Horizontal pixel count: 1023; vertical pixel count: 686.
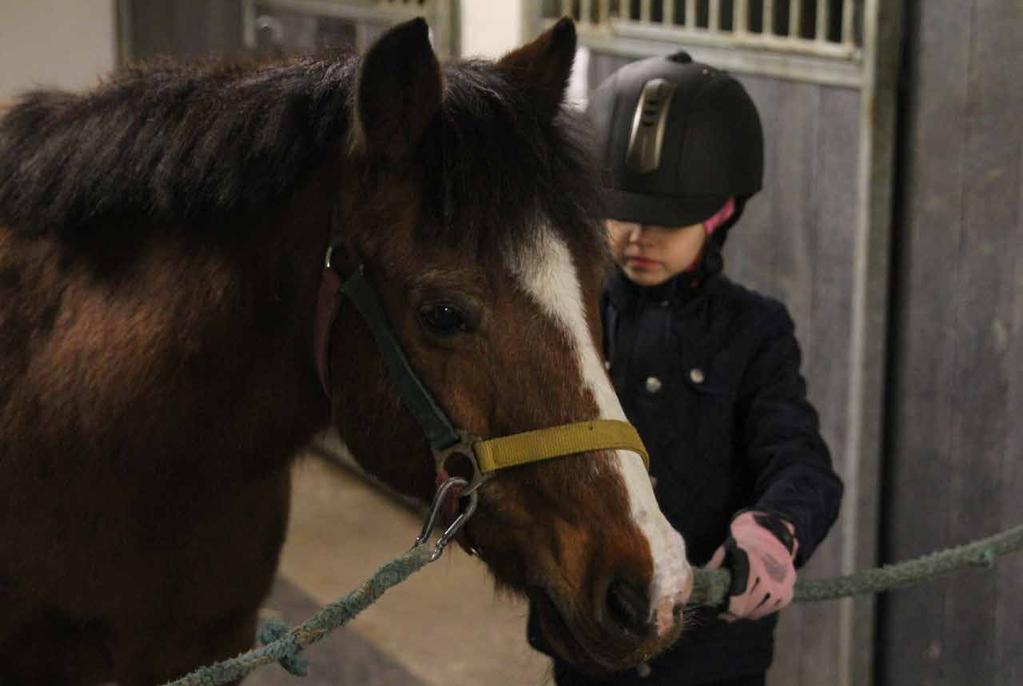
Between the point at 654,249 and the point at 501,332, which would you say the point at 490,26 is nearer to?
the point at 654,249

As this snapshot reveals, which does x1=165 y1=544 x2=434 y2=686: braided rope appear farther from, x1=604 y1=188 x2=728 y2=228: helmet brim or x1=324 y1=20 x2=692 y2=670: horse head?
x1=604 y1=188 x2=728 y2=228: helmet brim

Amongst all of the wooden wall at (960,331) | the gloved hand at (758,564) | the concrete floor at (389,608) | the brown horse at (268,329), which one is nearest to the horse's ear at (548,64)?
the brown horse at (268,329)

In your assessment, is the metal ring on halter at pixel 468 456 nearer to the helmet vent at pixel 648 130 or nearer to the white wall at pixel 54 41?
the helmet vent at pixel 648 130

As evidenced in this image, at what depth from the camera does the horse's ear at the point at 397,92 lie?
119 centimetres

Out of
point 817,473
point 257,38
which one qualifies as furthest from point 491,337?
point 257,38

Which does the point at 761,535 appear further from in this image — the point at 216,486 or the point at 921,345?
the point at 921,345

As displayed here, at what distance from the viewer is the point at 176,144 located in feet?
4.29

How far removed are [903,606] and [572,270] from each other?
56.3 inches

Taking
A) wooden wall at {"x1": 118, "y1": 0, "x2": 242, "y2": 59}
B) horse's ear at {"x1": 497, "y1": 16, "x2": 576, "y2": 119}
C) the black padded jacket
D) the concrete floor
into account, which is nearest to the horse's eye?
horse's ear at {"x1": 497, "y1": 16, "x2": 576, "y2": 119}

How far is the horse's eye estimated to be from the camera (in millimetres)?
1231

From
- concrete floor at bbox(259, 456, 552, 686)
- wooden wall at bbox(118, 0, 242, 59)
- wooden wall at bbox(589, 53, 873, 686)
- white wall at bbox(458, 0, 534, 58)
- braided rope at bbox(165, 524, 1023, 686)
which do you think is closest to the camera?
braided rope at bbox(165, 524, 1023, 686)

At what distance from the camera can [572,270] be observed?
125cm

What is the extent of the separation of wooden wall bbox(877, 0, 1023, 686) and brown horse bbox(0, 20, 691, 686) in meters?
1.00

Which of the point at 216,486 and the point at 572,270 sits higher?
the point at 572,270
